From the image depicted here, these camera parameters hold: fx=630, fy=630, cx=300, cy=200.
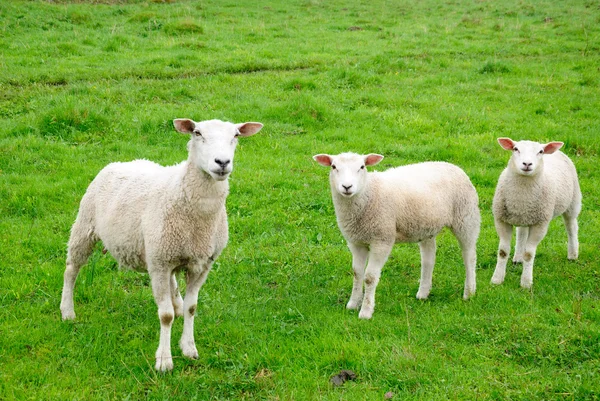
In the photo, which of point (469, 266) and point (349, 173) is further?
point (469, 266)

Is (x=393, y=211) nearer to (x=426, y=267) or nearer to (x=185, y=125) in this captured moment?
(x=426, y=267)

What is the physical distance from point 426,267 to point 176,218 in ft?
9.03

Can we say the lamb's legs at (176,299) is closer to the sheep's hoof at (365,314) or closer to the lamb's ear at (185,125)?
the lamb's ear at (185,125)

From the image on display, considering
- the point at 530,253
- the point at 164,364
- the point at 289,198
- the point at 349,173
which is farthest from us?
the point at 289,198

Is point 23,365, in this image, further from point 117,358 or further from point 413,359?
point 413,359

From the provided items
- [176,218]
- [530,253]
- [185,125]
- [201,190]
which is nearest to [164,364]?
[176,218]

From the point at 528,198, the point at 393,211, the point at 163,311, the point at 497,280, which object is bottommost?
the point at 497,280

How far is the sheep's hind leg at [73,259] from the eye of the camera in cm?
566

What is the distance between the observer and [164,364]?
486 cm

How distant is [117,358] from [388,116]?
827 centimetres

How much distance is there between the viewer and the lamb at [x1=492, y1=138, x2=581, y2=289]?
6.51 metres

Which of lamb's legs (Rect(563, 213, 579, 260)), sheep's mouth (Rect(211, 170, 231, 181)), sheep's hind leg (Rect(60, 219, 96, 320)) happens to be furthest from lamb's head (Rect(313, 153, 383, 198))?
lamb's legs (Rect(563, 213, 579, 260))

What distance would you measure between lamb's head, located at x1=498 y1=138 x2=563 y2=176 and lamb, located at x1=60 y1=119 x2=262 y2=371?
289 centimetres

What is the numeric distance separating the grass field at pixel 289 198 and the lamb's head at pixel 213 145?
1.55m
